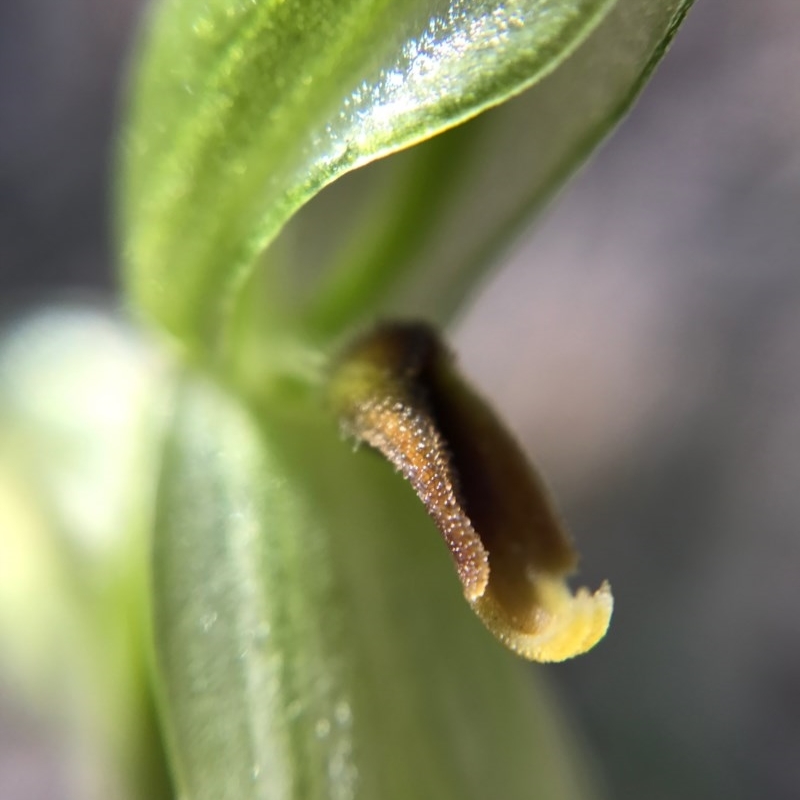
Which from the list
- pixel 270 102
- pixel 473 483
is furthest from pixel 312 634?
pixel 270 102

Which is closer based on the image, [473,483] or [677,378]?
[473,483]

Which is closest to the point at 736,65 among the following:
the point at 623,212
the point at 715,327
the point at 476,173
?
the point at 623,212

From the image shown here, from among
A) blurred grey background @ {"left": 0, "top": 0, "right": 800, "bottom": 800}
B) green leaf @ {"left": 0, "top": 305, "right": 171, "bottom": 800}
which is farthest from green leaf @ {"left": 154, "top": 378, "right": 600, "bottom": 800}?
blurred grey background @ {"left": 0, "top": 0, "right": 800, "bottom": 800}

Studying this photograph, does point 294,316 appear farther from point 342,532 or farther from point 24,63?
point 24,63

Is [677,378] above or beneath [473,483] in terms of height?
above

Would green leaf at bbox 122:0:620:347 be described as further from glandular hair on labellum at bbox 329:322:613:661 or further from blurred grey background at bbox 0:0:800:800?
blurred grey background at bbox 0:0:800:800

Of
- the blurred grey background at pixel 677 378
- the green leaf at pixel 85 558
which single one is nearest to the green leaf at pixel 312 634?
the green leaf at pixel 85 558

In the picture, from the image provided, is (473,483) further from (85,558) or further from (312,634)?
Result: (85,558)
